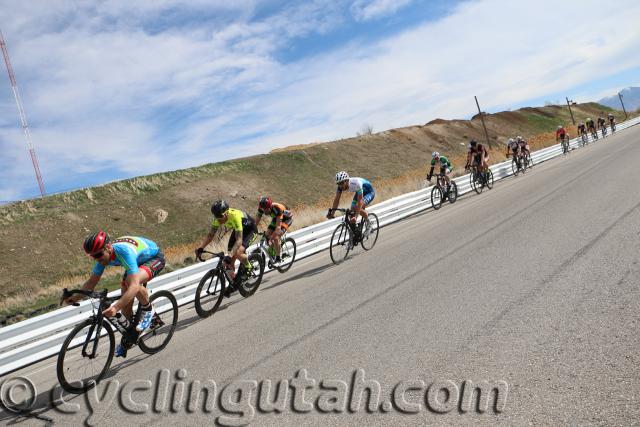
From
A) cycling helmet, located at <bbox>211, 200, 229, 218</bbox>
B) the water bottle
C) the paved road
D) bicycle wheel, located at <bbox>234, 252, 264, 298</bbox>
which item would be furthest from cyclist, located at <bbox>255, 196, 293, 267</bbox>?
the water bottle

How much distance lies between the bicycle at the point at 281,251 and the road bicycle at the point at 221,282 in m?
0.74

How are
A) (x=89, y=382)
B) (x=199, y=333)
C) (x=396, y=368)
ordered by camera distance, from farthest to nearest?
(x=199, y=333)
(x=89, y=382)
(x=396, y=368)

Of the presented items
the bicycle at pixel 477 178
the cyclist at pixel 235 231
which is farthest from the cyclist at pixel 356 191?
the bicycle at pixel 477 178

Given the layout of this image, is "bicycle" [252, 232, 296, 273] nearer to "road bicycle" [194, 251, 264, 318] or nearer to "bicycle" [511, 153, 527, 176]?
"road bicycle" [194, 251, 264, 318]

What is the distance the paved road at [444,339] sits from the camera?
3277 millimetres

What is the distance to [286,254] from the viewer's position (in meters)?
10.7

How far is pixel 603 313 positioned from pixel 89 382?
219 inches

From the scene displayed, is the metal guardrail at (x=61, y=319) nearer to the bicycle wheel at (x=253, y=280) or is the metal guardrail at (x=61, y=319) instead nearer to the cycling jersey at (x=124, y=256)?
the bicycle wheel at (x=253, y=280)

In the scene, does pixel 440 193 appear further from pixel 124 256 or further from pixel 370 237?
pixel 124 256

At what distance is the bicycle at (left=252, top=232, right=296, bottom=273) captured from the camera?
33.4ft

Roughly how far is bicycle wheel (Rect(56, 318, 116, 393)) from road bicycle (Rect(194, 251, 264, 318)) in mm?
1915

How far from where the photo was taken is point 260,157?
162 ft

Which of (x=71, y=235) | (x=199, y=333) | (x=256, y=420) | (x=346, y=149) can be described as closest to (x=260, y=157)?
(x=346, y=149)

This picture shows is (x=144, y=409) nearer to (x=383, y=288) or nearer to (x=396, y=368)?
(x=396, y=368)
